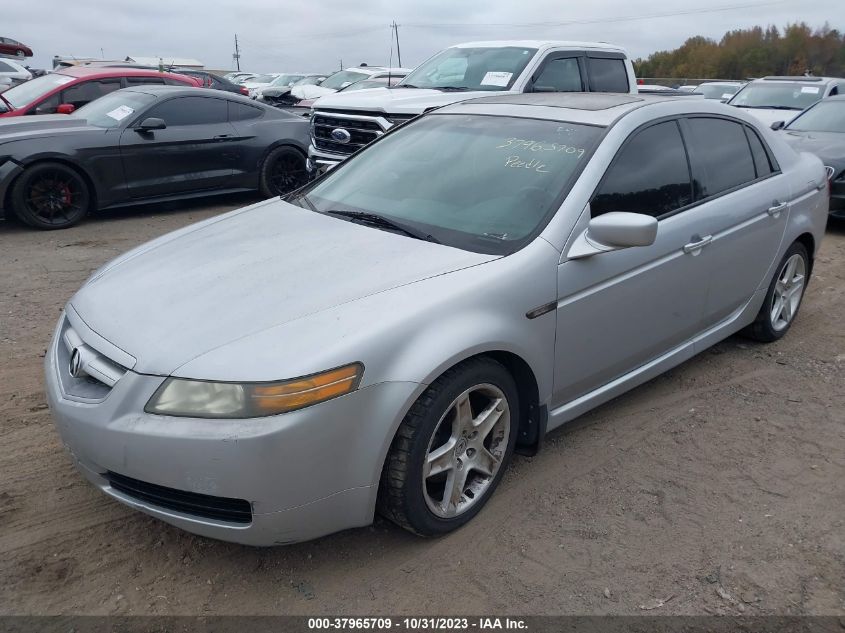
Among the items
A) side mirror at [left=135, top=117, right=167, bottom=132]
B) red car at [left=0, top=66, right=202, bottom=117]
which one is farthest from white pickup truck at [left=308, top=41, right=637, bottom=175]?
red car at [left=0, top=66, right=202, bottom=117]

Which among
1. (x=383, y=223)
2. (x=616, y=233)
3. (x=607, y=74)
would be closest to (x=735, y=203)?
(x=616, y=233)

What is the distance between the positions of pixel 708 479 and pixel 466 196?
1.70 metres

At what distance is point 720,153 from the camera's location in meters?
4.01

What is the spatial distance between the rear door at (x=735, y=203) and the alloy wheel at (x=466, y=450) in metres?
1.62

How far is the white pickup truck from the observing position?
7621 mm

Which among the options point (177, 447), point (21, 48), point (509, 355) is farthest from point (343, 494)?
point (21, 48)

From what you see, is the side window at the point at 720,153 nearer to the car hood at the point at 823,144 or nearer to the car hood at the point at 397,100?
the car hood at the point at 397,100

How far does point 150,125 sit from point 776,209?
6.30 meters

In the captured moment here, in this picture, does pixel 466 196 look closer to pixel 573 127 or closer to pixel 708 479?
pixel 573 127

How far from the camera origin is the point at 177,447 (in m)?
2.30

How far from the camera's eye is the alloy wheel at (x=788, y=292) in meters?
4.66

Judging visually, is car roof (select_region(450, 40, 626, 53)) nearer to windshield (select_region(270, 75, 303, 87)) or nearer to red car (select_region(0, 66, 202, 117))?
red car (select_region(0, 66, 202, 117))

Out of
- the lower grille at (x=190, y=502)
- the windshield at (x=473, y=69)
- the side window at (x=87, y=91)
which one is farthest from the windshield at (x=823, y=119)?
the lower grille at (x=190, y=502)

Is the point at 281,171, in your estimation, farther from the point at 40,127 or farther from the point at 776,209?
the point at 776,209
